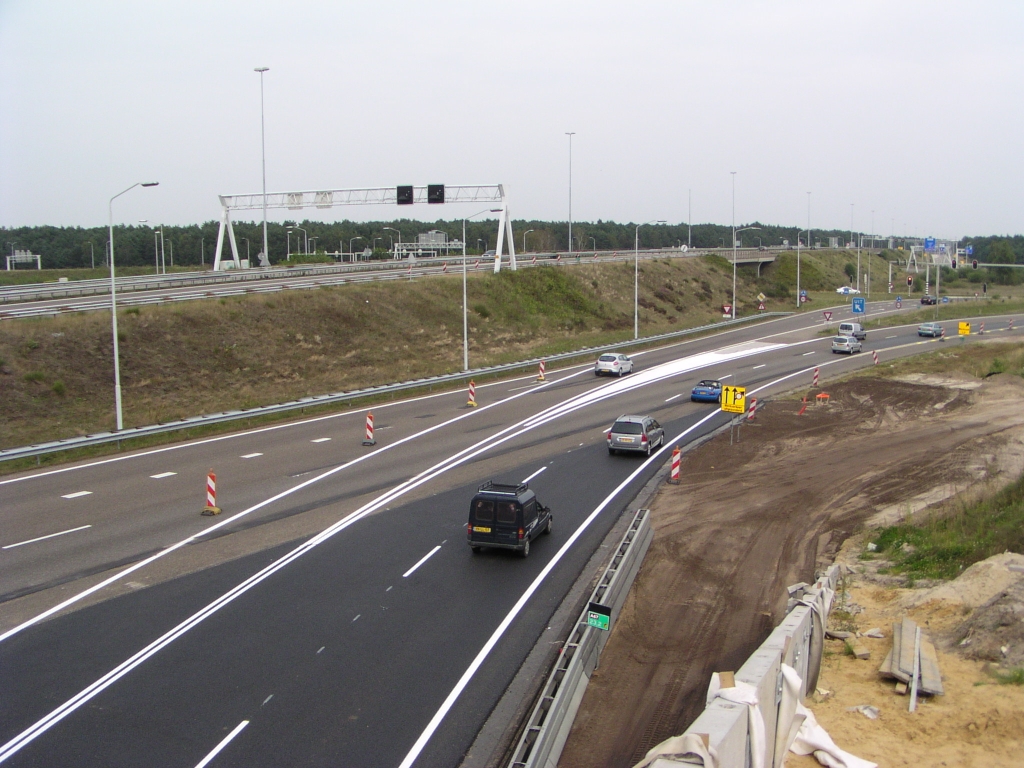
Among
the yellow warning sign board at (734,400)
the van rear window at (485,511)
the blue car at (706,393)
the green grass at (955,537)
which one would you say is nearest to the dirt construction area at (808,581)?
the green grass at (955,537)

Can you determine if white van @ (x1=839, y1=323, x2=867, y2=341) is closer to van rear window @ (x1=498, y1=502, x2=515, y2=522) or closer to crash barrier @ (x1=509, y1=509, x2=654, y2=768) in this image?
van rear window @ (x1=498, y1=502, x2=515, y2=522)

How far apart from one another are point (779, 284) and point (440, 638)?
10572 centimetres

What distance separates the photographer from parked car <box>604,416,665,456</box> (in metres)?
31.0

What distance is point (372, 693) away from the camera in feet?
44.2

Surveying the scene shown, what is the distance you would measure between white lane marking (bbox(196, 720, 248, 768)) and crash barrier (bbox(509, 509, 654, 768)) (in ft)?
13.5

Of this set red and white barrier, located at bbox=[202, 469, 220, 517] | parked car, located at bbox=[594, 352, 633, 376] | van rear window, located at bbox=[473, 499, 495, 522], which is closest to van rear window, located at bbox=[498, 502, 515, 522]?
van rear window, located at bbox=[473, 499, 495, 522]

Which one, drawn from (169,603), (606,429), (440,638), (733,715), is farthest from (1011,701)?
(606,429)

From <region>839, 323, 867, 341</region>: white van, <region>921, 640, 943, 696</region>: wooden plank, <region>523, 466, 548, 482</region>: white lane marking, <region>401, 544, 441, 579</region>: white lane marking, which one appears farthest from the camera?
<region>839, 323, 867, 341</region>: white van

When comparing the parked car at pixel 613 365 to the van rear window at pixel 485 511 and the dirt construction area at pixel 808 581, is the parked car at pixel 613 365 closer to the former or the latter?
the dirt construction area at pixel 808 581

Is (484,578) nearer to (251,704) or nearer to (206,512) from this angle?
(251,704)

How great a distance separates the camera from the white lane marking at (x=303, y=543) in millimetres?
13000

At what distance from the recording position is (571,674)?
12289 mm

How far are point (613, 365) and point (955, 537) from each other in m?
31.1

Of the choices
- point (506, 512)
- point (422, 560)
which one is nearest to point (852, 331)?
point (506, 512)
